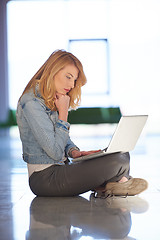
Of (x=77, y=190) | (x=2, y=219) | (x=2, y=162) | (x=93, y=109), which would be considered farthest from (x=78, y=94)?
(x=93, y=109)

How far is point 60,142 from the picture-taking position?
71.3 inches

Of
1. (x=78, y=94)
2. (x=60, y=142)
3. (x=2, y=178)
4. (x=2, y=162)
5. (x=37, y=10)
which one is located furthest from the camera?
(x=37, y=10)

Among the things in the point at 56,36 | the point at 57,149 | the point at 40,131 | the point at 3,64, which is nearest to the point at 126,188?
the point at 57,149

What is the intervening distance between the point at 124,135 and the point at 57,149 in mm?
304

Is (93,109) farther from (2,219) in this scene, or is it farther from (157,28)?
(2,219)

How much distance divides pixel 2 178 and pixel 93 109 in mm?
6645

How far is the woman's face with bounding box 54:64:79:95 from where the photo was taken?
1.89m

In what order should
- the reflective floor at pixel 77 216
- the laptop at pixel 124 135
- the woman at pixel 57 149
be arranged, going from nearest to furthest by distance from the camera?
1. the reflective floor at pixel 77 216
2. the laptop at pixel 124 135
3. the woman at pixel 57 149

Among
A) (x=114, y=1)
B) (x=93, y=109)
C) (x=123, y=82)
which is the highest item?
(x=114, y=1)

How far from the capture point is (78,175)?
1835 millimetres

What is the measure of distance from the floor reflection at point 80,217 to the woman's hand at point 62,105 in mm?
390

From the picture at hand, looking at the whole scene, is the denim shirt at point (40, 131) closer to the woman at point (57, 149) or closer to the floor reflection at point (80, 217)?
the woman at point (57, 149)

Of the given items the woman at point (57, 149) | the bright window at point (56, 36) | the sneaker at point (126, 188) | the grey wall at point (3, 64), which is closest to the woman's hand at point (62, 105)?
the woman at point (57, 149)

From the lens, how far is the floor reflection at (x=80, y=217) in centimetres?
130
